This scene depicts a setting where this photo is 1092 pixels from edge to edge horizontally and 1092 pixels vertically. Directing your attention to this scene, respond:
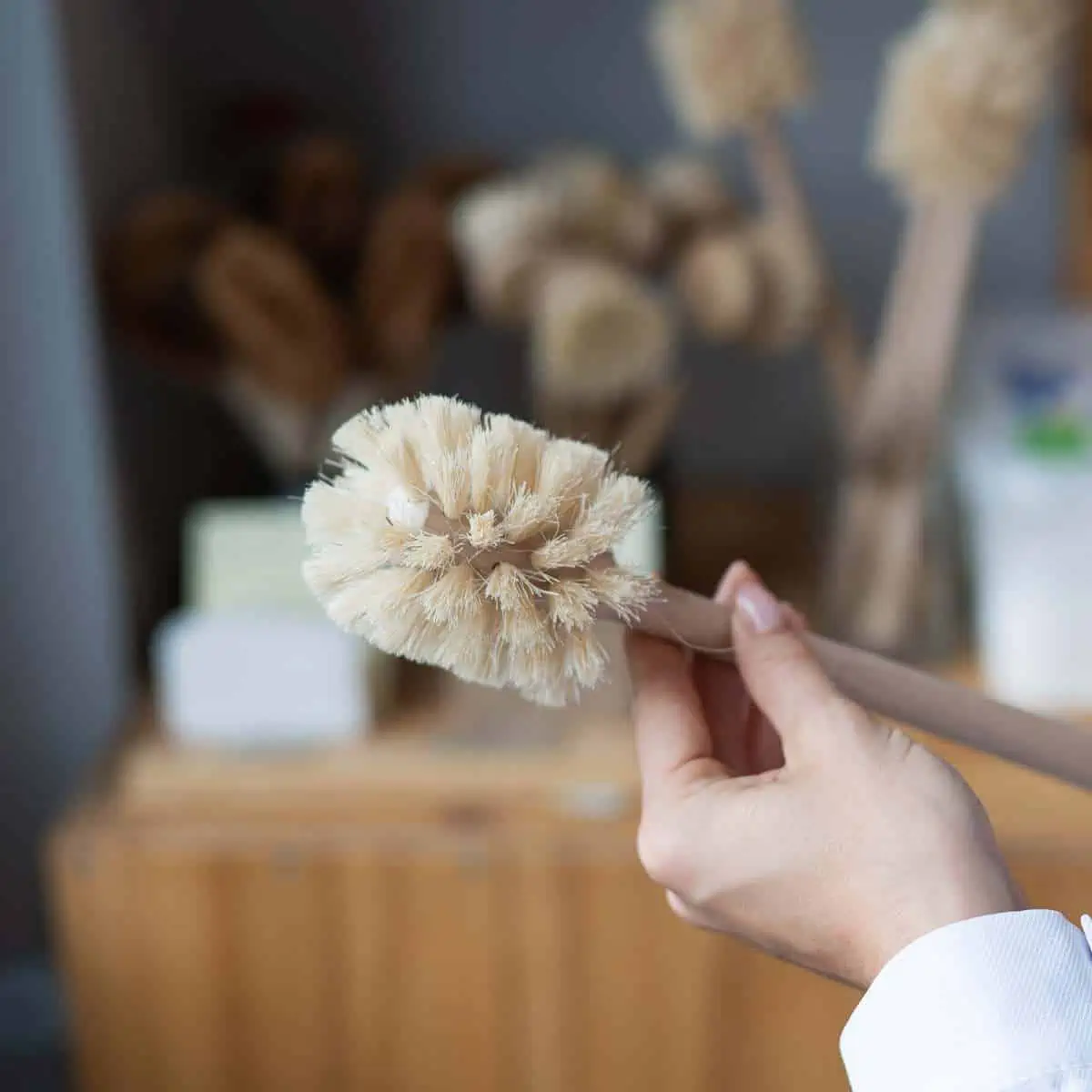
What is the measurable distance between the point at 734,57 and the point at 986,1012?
528mm

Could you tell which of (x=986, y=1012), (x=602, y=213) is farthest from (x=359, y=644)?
(x=986, y=1012)

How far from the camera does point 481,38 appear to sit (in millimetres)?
984

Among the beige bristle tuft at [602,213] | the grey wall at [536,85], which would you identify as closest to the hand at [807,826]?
the beige bristle tuft at [602,213]

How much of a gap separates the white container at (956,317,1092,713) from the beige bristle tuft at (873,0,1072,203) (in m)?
0.17

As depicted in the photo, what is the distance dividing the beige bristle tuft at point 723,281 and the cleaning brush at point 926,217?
90 mm

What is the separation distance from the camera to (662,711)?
1.28 feet

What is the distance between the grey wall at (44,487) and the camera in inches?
30.1

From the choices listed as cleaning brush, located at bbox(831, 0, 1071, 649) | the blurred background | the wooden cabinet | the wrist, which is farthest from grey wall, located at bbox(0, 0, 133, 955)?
the wrist

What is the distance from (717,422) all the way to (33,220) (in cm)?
54

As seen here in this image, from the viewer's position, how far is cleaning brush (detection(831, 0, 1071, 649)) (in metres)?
0.64

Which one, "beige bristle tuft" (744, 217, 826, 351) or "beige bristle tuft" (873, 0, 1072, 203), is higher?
"beige bristle tuft" (873, 0, 1072, 203)

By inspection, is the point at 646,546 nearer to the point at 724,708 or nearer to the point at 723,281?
the point at 723,281

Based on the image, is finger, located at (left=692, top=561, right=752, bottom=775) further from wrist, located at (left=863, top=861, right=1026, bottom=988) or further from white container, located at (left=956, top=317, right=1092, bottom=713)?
white container, located at (left=956, top=317, right=1092, bottom=713)

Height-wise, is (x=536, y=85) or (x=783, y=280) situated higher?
(x=536, y=85)
